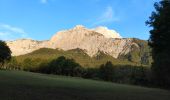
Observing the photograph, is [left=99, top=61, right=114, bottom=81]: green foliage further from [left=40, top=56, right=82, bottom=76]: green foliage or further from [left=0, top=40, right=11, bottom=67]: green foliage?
[left=0, top=40, right=11, bottom=67]: green foliage

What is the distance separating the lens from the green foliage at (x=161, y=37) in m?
56.5

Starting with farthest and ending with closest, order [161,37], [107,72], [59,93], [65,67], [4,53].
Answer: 1. [65,67]
2. [107,72]
3. [4,53]
4. [161,37]
5. [59,93]

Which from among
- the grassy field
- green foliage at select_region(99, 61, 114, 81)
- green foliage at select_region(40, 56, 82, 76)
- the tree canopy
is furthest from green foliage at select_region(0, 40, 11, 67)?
the grassy field

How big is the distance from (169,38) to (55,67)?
13939cm

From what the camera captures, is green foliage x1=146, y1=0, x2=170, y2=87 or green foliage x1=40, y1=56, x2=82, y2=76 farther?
green foliage x1=40, y1=56, x2=82, y2=76

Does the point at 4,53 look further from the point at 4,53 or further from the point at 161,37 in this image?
the point at 161,37

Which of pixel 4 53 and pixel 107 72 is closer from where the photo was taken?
pixel 4 53

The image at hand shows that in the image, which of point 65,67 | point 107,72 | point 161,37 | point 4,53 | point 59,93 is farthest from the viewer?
point 65,67

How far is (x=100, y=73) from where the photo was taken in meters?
174

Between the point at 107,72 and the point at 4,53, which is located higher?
the point at 4,53

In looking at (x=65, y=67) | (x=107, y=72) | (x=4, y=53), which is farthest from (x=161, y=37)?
(x=65, y=67)

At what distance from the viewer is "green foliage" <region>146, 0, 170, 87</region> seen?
5653 centimetres

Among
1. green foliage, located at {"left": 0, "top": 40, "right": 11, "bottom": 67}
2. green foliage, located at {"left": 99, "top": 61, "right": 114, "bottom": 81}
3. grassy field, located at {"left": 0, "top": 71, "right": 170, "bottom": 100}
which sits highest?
green foliage, located at {"left": 0, "top": 40, "right": 11, "bottom": 67}

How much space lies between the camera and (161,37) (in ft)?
199
